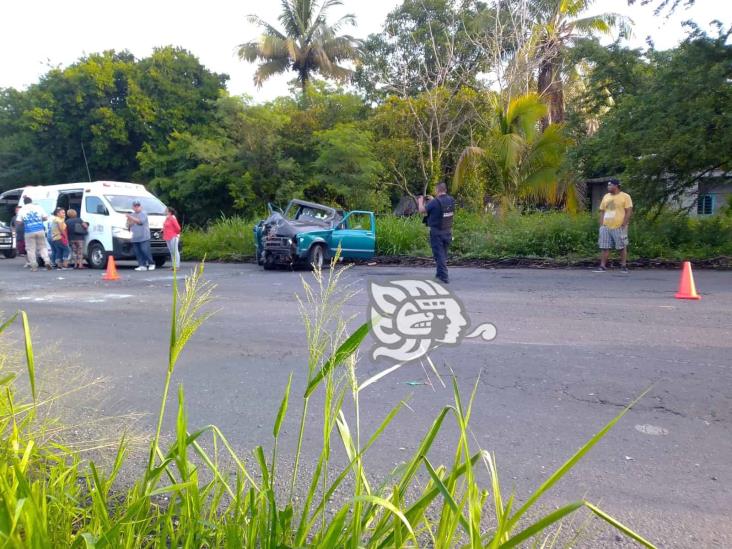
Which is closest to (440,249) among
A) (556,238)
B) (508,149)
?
(556,238)

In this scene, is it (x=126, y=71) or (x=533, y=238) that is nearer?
(x=533, y=238)

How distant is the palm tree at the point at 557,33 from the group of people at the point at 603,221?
1065cm

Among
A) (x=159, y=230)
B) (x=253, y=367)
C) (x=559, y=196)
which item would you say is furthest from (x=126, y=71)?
(x=253, y=367)

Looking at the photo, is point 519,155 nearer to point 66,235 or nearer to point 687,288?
point 687,288

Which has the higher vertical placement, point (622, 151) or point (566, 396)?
point (622, 151)

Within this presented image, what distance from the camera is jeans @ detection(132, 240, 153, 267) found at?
49.9 feet

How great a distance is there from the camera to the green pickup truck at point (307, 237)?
45.5 feet

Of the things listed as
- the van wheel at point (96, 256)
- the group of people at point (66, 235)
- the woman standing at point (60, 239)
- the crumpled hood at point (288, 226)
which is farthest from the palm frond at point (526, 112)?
the woman standing at point (60, 239)

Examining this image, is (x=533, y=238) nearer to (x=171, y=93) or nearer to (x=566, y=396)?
(x=566, y=396)

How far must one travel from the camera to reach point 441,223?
10.2 meters

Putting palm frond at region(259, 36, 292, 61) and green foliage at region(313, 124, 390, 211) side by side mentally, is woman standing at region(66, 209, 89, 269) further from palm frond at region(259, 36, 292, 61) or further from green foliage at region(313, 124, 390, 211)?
palm frond at region(259, 36, 292, 61)

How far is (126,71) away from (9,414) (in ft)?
102

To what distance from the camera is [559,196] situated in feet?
66.2

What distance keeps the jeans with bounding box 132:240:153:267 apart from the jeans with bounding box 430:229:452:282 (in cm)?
812
